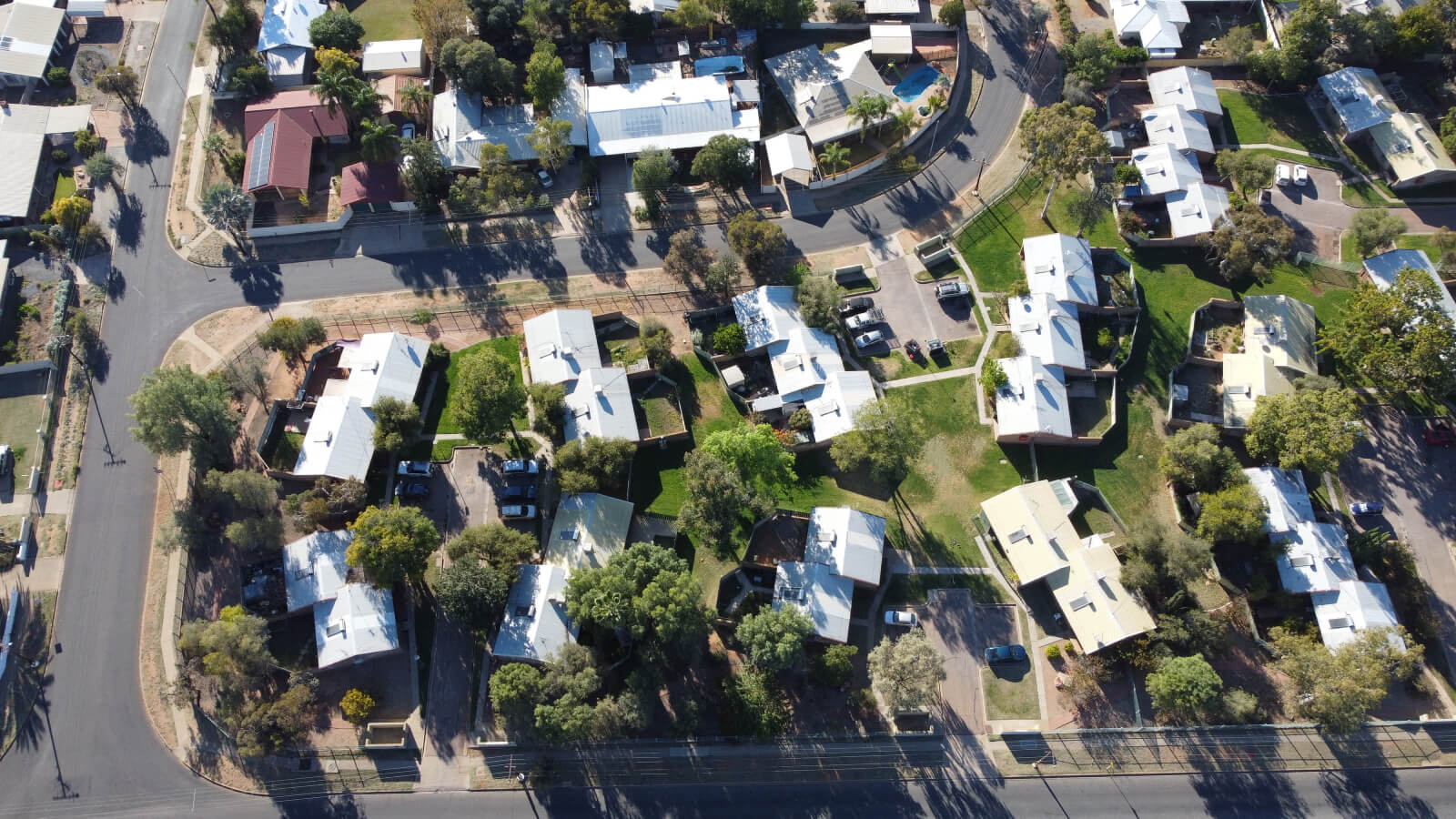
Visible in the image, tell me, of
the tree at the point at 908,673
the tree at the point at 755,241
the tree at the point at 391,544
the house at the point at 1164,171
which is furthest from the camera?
the house at the point at 1164,171

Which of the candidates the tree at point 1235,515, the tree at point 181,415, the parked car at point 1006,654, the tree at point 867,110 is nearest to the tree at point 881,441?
the parked car at point 1006,654

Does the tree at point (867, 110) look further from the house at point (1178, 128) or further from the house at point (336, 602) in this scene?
the house at point (336, 602)

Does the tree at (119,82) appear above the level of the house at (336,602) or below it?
above

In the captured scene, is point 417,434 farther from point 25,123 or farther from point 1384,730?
point 1384,730

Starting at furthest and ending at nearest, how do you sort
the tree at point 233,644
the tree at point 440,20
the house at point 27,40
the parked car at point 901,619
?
the house at point 27,40, the tree at point 440,20, the parked car at point 901,619, the tree at point 233,644

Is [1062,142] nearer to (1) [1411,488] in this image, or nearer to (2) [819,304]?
(2) [819,304]

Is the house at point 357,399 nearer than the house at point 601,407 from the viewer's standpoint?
Yes

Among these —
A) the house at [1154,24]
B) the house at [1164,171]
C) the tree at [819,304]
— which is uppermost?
the house at [1154,24]
